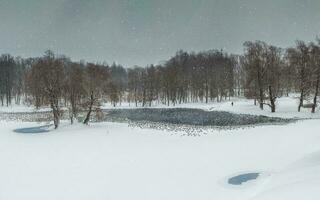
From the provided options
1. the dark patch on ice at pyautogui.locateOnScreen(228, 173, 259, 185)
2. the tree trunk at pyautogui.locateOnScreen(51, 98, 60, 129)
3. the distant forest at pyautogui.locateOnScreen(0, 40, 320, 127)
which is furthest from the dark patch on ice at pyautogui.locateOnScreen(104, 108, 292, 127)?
the dark patch on ice at pyautogui.locateOnScreen(228, 173, 259, 185)

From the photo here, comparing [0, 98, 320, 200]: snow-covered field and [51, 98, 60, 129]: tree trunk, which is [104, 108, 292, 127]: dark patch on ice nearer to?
[0, 98, 320, 200]: snow-covered field

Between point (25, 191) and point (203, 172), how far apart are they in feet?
36.3

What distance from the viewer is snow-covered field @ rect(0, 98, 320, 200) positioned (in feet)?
65.8

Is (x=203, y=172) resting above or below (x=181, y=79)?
below

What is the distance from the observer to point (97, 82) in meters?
54.4

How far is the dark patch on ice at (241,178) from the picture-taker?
2222 centimetres

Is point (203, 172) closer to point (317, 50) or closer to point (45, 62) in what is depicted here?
point (45, 62)

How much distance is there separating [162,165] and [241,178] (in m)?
5.96

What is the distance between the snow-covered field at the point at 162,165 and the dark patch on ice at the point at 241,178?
17.3 inches

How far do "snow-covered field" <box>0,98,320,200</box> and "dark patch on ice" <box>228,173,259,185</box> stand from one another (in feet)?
1.44

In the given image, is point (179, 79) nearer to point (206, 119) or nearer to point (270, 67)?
point (270, 67)

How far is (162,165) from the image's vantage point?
2642 centimetres

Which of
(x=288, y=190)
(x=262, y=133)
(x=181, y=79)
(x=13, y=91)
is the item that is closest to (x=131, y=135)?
(x=262, y=133)

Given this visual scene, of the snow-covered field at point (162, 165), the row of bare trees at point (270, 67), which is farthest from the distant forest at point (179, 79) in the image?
the snow-covered field at point (162, 165)
